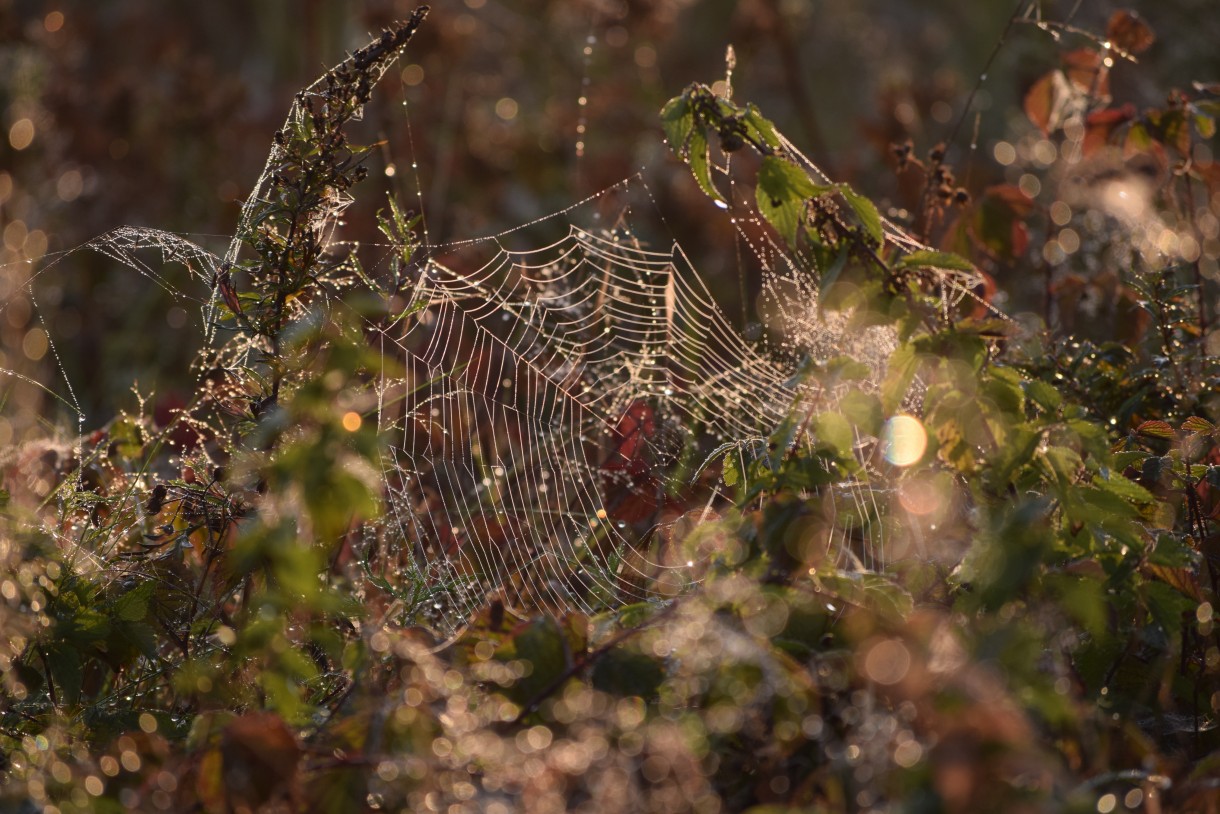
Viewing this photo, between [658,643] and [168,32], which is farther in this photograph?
[168,32]

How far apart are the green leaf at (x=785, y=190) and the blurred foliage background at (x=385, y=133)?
1843mm

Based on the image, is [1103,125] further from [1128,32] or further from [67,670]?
[67,670]

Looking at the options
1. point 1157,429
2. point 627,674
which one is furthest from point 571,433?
point 627,674

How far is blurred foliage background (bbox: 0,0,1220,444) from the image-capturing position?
167 inches

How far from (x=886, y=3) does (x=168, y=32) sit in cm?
733

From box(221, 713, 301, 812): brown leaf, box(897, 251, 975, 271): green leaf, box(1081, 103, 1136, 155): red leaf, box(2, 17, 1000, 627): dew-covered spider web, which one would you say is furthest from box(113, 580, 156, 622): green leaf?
box(1081, 103, 1136, 155): red leaf

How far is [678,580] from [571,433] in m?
0.71

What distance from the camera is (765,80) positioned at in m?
6.75

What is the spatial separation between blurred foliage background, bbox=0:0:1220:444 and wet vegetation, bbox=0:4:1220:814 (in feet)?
4.22

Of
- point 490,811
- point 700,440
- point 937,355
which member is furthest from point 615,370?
point 490,811

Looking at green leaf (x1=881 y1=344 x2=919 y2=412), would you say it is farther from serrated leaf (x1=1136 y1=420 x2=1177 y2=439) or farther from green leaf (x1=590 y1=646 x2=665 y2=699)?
green leaf (x1=590 y1=646 x2=665 y2=699)

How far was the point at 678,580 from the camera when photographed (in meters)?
1.78

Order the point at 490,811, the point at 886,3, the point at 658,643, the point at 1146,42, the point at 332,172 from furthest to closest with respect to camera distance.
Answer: the point at 886,3 → the point at 1146,42 → the point at 332,172 → the point at 658,643 → the point at 490,811

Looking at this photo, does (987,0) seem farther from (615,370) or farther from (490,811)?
(490,811)
